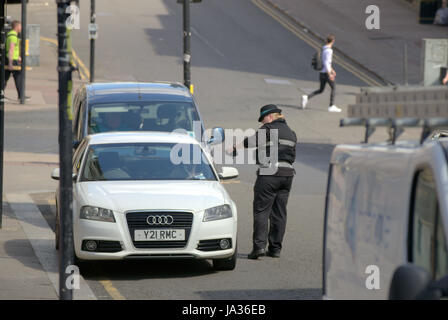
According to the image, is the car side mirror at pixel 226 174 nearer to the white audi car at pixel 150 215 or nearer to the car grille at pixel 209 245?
the white audi car at pixel 150 215

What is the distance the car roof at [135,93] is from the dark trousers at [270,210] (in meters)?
3.70

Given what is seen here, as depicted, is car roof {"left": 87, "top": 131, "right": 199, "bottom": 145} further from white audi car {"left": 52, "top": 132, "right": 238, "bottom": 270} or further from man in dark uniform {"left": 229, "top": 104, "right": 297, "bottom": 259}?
man in dark uniform {"left": 229, "top": 104, "right": 297, "bottom": 259}

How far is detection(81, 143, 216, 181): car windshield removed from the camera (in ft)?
39.4

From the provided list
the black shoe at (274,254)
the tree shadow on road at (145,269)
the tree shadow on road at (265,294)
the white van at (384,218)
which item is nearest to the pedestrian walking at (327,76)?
the black shoe at (274,254)

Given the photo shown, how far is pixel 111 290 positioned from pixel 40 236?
3485mm

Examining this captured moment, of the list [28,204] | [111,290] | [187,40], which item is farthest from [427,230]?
[187,40]

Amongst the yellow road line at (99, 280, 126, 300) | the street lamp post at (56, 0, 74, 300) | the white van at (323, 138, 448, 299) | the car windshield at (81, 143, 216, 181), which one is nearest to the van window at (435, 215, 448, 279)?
the white van at (323, 138, 448, 299)

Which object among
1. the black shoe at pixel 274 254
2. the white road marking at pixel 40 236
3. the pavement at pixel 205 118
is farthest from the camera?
the black shoe at pixel 274 254

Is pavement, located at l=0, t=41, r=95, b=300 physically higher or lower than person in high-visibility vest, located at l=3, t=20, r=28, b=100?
lower

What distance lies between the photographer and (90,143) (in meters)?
12.5

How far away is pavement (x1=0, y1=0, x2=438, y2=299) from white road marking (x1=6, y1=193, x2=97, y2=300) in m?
0.02

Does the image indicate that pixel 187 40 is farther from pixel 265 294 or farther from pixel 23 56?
pixel 265 294

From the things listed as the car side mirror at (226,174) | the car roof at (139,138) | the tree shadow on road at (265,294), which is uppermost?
the car roof at (139,138)

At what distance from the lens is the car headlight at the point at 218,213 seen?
11.2 metres
